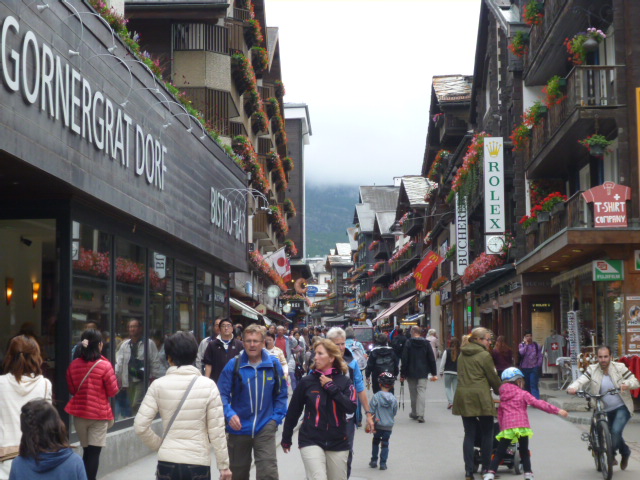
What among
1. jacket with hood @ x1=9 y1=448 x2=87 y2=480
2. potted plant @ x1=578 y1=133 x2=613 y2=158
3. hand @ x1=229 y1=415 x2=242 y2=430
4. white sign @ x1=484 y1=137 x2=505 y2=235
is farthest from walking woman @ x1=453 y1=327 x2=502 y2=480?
white sign @ x1=484 y1=137 x2=505 y2=235

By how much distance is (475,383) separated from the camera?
1151 cm

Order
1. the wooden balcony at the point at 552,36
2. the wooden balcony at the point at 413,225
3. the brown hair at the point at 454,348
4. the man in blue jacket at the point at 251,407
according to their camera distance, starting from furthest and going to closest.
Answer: the wooden balcony at the point at 413,225 < the wooden balcony at the point at 552,36 < the brown hair at the point at 454,348 < the man in blue jacket at the point at 251,407

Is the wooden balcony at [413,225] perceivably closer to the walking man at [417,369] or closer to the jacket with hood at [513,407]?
the walking man at [417,369]

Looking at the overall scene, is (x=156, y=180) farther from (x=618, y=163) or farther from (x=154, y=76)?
(x=618, y=163)

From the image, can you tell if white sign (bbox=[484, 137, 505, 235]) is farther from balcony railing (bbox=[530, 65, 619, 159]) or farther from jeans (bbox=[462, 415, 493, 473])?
jeans (bbox=[462, 415, 493, 473])

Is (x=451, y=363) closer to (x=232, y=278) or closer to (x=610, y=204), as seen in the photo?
(x=610, y=204)

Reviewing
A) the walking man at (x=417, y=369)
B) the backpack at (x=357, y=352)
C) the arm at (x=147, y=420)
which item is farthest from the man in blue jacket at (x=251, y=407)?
the walking man at (x=417, y=369)

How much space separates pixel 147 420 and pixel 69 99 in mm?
4674

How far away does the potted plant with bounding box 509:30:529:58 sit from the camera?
29703mm

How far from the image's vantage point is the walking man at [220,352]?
1338cm

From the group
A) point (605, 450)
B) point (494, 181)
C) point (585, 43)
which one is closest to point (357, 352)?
point (605, 450)

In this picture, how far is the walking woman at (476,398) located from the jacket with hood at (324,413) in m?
3.41

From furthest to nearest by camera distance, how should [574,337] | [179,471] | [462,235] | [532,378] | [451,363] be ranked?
[462,235], [574,337], [532,378], [451,363], [179,471]

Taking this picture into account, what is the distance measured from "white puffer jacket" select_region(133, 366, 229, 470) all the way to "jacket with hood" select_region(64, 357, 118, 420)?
9.75ft
